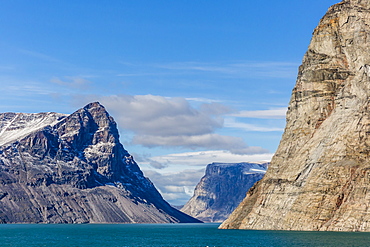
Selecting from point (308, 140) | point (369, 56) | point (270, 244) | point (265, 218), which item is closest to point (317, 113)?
point (308, 140)

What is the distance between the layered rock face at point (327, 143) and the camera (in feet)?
527

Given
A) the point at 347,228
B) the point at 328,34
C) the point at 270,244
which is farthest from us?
the point at 328,34

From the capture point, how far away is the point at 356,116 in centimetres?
16888

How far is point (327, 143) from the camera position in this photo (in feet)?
557

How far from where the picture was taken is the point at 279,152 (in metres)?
195

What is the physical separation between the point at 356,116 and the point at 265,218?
42174 millimetres

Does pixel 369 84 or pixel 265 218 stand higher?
pixel 369 84

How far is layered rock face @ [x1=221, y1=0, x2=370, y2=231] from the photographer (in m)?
161

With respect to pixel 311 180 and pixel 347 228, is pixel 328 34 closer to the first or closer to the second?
pixel 311 180

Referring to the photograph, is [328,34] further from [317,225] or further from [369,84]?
[317,225]

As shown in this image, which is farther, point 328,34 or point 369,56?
point 328,34

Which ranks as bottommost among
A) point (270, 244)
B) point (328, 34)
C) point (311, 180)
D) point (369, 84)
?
point (270, 244)

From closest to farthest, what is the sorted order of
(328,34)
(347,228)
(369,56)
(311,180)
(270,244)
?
1. (270,244)
2. (347,228)
3. (311,180)
4. (369,56)
5. (328,34)

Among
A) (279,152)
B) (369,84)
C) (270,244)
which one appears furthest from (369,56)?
(270,244)
